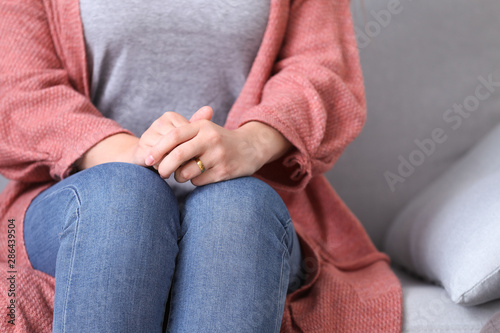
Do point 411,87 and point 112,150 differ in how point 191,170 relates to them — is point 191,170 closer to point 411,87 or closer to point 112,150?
point 112,150

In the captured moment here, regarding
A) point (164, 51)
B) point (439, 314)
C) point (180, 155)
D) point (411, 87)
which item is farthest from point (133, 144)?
point (411, 87)

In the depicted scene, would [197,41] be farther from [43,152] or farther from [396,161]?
[396,161]

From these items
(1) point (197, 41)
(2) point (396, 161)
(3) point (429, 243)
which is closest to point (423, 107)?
(2) point (396, 161)

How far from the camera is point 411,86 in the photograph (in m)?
1.25

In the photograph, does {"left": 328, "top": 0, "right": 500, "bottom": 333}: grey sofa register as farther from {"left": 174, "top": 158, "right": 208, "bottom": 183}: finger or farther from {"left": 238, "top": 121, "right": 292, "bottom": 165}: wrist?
{"left": 174, "top": 158, "right": 208, "bottom": 183}: finger

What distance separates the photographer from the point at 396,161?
128 cm

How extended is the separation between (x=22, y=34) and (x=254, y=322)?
0.60 meters

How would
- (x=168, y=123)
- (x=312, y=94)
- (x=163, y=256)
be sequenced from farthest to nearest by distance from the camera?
(x=312, y=94), (x=168, y=123), (x=163, y=256)

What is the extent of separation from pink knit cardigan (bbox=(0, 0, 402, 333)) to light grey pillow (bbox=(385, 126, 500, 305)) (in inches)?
3.2

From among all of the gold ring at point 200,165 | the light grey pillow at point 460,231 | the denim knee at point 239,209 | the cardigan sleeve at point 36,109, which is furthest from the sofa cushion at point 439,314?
the cardigan sleeve at point 36,109

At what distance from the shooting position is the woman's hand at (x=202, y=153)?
0.62 m

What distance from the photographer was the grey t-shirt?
0.86 meters

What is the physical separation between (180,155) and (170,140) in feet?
0.07

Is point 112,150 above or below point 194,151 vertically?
below
